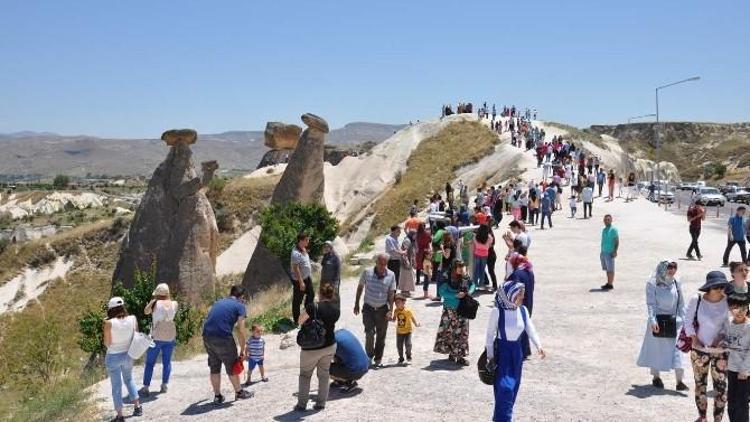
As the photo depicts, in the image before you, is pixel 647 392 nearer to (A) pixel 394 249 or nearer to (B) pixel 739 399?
(B) pixel 739 399

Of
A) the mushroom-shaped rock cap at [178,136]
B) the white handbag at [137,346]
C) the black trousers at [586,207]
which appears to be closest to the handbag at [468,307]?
the white handbag at [137,346]

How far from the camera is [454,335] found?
399 inches

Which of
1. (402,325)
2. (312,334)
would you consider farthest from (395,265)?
(312,334)

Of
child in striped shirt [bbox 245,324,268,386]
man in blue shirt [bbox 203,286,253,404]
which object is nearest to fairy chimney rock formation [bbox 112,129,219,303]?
child in striped shirt [bbox 245,324,268,386]

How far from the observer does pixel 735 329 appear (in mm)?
7293

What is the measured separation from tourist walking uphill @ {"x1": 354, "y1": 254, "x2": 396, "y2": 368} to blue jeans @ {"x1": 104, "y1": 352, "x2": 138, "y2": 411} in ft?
9.90

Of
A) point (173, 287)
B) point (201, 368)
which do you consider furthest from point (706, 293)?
point (173, 287)

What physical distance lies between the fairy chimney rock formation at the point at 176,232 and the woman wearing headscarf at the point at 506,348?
52.0ft

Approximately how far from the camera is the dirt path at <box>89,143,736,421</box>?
8.45 meters

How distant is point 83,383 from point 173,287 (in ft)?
34.8

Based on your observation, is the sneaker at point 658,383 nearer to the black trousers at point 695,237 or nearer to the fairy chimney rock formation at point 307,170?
the black trousers at point 695,237

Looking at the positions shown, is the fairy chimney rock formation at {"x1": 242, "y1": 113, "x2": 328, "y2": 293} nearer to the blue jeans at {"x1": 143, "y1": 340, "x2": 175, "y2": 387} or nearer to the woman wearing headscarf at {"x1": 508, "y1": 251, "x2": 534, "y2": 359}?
the woman wearing headscarf at {"x1": 508, "y1": 251, "x2": 534, "y2": 359}

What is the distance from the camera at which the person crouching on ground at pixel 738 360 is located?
23.5 ft

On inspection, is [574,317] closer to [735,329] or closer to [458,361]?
[458,361]
